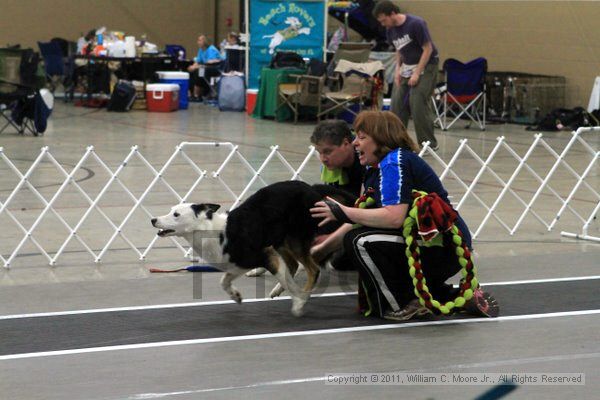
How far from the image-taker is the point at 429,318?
5.02 m

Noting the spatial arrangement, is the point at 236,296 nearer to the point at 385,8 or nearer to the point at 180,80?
the point at 385,8

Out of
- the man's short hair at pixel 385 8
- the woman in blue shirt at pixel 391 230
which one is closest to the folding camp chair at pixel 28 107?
the man's short hair at pixel 385 8

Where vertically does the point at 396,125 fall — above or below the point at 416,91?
above

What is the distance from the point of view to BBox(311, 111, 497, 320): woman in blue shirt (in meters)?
4.89

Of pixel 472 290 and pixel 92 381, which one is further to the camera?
pixel 472 290

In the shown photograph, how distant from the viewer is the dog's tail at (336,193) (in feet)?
18.1

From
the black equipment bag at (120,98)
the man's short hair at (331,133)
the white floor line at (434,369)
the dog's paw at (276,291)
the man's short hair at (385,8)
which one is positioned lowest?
the black equipment bag at (120,98)

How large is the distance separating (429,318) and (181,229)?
130 cm

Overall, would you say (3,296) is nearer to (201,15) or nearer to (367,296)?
(367,296)

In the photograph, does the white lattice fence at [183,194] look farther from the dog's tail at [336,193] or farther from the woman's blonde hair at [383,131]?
the woman's blonde hair at [383,131]

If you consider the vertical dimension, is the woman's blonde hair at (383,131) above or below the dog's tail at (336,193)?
above

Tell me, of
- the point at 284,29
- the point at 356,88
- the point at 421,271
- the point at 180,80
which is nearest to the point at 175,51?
the point at 180,80

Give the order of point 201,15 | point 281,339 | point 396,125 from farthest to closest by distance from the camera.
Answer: point 201,15 < point 396,125 < point 281,339

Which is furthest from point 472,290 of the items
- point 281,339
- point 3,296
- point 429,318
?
point 3,296
